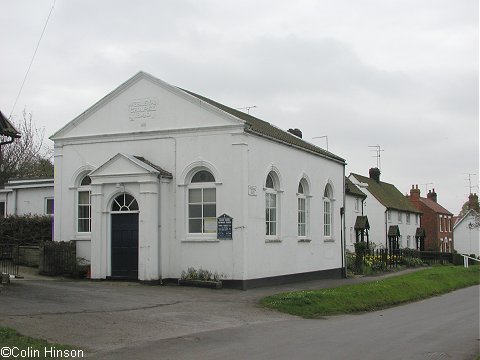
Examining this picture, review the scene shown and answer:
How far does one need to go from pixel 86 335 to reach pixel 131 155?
36.9 feet

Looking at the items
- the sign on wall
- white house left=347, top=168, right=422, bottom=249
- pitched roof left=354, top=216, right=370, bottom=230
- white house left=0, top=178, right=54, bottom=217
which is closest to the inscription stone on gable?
the sign on wall

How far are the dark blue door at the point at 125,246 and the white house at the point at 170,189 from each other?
0.03 metres

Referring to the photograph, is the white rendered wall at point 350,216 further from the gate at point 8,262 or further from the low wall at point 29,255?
the gate at point 8,262

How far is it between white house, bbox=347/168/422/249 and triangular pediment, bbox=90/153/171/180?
3103 centimetres

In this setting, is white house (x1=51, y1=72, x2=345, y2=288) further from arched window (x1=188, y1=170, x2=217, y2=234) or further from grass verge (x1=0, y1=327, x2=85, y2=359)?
grass verge (x1=0, y1=327, x2=85, y2=359)

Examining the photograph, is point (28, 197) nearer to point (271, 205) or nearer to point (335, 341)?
point (271, 205)

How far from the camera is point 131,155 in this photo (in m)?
21.6

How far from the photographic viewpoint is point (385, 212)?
54.6 m

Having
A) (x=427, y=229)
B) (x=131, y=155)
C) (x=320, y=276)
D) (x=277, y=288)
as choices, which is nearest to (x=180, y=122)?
(x=131, y=155)

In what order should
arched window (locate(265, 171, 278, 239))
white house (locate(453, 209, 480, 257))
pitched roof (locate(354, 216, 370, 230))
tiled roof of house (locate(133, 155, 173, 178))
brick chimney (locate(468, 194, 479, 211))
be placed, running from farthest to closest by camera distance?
white house (locate(453, 209, 480, 257)) → brick chimney (locate(468, 194, 479, 211)) → pitched roof (locate(354, 216, 370, 230)) → arched window (locate(265, 171, 278, 239)) → tiled roof of house (locate(133, 155, 173, 178))

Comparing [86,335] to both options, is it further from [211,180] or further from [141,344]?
[211,180]

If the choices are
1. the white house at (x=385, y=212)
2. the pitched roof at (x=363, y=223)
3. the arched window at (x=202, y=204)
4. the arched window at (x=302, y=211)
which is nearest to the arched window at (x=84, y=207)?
the arched window at (x=202, y=204)

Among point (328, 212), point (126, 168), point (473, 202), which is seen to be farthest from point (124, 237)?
point (473, 202)

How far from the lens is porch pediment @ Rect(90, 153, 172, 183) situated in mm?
20406
